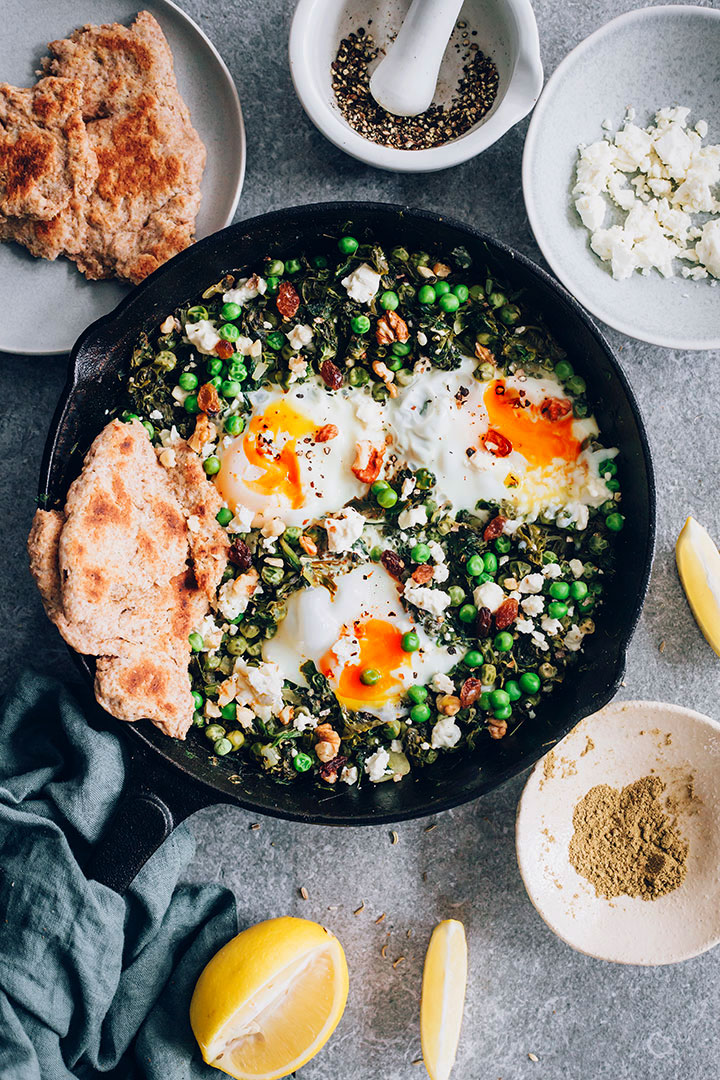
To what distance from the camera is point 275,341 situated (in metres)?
2.96

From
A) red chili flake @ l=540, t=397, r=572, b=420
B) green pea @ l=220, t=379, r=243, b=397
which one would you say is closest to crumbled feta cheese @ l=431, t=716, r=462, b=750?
red chili flake @ l=540, t=397, r=572, b=420

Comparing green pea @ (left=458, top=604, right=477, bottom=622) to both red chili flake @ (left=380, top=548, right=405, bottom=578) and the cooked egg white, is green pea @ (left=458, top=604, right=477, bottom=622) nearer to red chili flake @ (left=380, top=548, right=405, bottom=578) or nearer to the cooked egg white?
the cooked egg white

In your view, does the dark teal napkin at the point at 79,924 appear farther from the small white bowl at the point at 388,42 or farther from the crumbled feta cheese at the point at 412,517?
the small white bowl at the point at 388,42

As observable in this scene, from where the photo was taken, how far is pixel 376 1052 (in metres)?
3.31

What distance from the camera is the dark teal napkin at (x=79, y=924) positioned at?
111 inches

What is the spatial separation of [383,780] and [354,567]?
779 mm

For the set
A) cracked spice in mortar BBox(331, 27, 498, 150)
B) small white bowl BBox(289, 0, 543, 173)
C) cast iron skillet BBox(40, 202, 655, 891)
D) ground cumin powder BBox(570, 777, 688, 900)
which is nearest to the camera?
cast iron skillet BBox(40, 202, 655, 891)

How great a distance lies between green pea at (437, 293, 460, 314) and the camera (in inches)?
116

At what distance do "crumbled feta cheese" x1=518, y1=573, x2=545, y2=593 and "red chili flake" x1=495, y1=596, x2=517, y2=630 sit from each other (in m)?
0.06

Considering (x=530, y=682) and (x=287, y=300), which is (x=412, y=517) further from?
(x=287, y=300)

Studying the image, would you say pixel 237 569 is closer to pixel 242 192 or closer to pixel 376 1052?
pixel 242 192

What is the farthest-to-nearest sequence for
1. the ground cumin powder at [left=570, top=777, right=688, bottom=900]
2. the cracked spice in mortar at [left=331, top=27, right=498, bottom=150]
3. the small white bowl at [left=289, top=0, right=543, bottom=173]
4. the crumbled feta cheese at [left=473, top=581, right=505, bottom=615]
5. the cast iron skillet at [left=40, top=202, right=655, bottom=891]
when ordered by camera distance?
the ground cumin powder at [left=570, top=777, right=688, bottom=900], the cracked spice in mortar at [left=331, top=27, right=498, bottom=150], the crumbled feta cheese at [left=473, top=581, right=505, bottom=615], the small white bowl at [left=289, top=0, right=543, bottom=173], the cast iron skillet at [left=40, top=202, right=655, bottom=891]

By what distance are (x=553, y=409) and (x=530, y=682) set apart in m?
0.97

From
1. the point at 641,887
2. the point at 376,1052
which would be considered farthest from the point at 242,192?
the point at 376,1052
